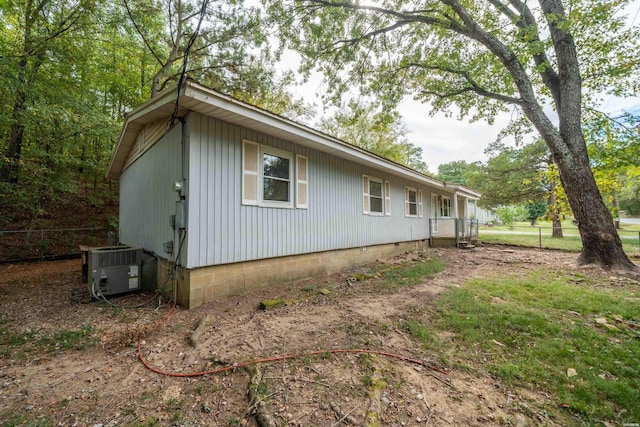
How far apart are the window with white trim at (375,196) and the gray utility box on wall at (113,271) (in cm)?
589

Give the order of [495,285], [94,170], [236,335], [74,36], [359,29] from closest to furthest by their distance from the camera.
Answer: [236,335], [495,285], [74,36], [359,29], [94,170]

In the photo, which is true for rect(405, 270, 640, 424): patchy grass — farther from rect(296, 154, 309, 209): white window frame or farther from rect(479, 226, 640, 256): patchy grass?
rect(479, 226, 640, 256): patchy grass

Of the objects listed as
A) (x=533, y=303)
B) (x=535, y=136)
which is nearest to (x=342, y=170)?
(x=533, y=303)

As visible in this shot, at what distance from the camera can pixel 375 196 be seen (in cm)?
841

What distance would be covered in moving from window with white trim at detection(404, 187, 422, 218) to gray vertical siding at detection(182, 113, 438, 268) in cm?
362

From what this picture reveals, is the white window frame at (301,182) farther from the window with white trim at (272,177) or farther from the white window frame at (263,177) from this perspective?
the white window frame at (263,177)

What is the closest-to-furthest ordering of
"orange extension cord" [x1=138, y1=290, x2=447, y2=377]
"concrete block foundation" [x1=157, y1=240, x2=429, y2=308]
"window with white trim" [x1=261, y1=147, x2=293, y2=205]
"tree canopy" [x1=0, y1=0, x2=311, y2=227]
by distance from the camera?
1. "orange extension cord" [x1=138, y1=290, x2=447, y2=377]
2. "concrete block foundation" [x1=157, y1=240, x2=429, y2=308]
3. "window with white trim" [x1=261, y1=147, x2=293, y2=205]
4. "tree canopy" [x1=0, y1=0, x2=311, y2=227]

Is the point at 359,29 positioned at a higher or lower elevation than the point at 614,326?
higher

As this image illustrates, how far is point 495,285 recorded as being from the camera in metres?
5.09

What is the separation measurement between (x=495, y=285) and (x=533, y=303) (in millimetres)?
1054

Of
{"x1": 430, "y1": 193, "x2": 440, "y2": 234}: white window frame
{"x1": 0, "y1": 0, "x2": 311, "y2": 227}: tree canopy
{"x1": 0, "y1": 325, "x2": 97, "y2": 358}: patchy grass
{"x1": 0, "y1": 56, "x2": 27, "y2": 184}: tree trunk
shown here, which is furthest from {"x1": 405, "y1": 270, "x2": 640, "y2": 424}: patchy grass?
{"x1": 0, "y1": 56, "x2": 27, "y2": 184}: tree trunk

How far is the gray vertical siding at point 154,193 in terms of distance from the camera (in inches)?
178

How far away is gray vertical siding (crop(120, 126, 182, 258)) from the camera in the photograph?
453 centimetres

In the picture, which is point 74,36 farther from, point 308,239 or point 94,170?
point 308,239
